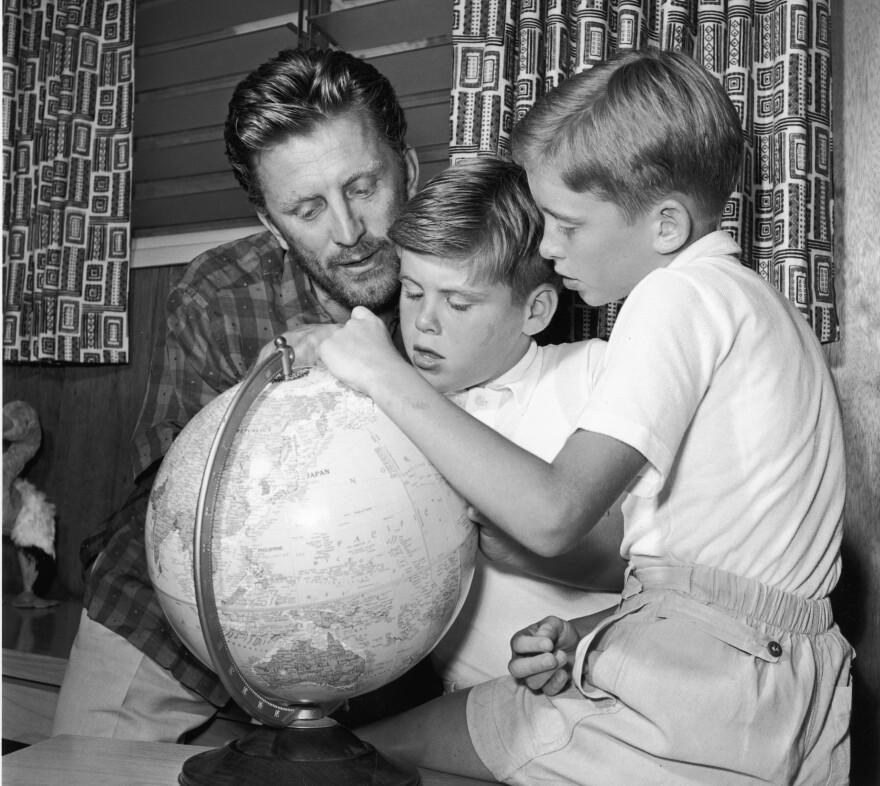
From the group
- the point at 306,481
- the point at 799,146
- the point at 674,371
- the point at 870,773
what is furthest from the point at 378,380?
the point at 870,773

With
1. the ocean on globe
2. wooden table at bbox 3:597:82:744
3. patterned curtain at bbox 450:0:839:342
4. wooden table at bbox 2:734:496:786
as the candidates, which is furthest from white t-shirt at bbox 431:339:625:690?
wooden table at bbox 3:597:82:744

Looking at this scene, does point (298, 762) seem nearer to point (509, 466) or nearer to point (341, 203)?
point (509, 466)

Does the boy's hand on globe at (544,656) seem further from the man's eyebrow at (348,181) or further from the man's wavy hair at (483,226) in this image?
the man's eyebrow at (348,181)

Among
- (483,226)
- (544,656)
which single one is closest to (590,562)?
(544,656)

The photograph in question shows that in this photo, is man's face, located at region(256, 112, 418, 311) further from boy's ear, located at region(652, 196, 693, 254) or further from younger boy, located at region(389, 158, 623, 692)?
boy's ear, located at region(652, 196, 693, 254)

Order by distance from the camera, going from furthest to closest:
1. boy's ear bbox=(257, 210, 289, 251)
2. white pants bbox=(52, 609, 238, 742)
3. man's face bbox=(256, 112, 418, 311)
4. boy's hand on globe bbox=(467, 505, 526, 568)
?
boy's ear bbox=(257, 210, 289, 251)
man's face bbox=(256, 112, 418, 311)
white pants bbox=(52, 609, 238, 742)
boy's hand on globe bbox=(467, 505, 526, 568)

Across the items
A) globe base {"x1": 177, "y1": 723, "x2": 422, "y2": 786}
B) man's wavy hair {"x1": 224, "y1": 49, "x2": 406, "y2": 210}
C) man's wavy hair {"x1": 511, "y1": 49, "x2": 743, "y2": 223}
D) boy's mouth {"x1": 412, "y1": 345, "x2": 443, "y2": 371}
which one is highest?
man's wavy hair {"x1": 224, "y1": 49, "x2": 406, "y2": 210}

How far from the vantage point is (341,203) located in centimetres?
158

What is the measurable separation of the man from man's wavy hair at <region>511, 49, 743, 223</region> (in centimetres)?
55

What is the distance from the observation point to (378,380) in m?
0.96

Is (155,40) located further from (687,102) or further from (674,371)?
(674,371)

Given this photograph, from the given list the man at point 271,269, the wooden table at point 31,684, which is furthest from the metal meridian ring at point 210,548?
the wooden table at point 31,684

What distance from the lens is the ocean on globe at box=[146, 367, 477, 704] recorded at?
88cm

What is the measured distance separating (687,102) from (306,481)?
0.63m
